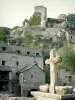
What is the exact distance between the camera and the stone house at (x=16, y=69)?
48.7m

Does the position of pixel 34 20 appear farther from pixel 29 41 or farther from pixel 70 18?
pixel 29 41

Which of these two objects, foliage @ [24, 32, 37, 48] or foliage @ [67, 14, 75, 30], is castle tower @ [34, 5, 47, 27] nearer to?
foliage @ [67, 14, 75, 30]

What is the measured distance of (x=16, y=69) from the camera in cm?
5153

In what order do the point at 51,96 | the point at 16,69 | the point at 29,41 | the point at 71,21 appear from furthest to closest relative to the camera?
1. the point at 71,21
2. the point at 29,41
3. the point at 16,69
4. the point at 51,96

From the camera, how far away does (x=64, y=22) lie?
3720 inches

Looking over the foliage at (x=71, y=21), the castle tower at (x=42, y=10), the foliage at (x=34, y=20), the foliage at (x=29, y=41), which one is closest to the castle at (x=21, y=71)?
the foliage at (x=29, y=41)

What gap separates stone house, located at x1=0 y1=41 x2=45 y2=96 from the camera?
160ft

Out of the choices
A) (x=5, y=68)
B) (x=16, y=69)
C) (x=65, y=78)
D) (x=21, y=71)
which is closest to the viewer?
(x=5, y=68)

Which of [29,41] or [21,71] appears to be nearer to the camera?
[21,71]

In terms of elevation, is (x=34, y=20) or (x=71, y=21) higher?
(x=34, y=20)

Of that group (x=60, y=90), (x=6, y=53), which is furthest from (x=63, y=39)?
(x=60, y=90)

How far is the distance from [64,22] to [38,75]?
47559 millimetres

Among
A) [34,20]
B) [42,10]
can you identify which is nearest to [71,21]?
[42,10]

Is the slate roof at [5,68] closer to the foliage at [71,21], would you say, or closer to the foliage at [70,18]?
the foliage at [71,21]
